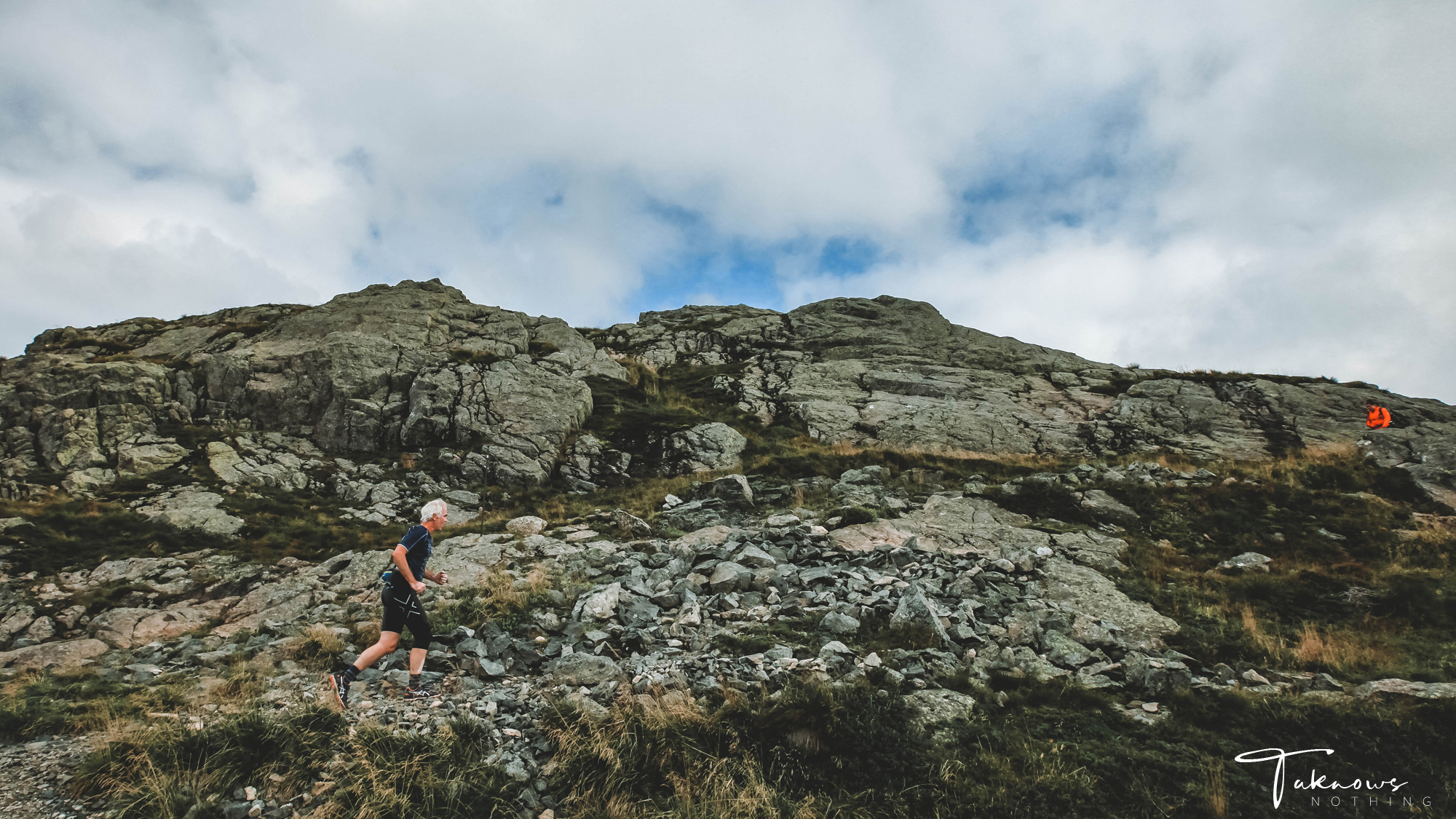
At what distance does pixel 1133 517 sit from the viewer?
17.7 meters

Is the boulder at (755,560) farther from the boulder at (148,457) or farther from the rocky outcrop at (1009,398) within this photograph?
the boulder at (148,457)

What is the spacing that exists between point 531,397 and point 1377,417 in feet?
145

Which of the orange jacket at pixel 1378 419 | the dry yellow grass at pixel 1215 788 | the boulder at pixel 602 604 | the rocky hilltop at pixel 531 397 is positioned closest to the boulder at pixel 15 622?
the rocky hilltop at pixel 531 397

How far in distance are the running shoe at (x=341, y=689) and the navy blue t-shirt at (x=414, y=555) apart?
1.40 metres

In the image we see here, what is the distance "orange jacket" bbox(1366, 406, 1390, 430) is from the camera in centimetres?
2973

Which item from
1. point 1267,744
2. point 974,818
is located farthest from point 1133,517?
point 974,818

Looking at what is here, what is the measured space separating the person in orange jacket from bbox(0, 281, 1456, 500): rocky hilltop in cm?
56

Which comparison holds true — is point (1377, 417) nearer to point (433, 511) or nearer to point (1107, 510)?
point (1107, 510)

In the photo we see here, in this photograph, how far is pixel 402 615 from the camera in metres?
9.06

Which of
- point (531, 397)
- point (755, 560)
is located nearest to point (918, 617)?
point (755, 560)

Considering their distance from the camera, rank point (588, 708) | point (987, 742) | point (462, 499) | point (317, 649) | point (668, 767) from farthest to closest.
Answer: point (462, 499)
point (317, 649)
point (588, 708)
point (987, 742)
point (668, 767)

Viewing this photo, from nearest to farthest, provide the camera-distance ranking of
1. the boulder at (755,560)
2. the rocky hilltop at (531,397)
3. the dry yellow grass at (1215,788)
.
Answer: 1. the dry yellow grass at (1215,788)
2. the boulder at (755,560)
3. the rocky hilltop at (531,397)
